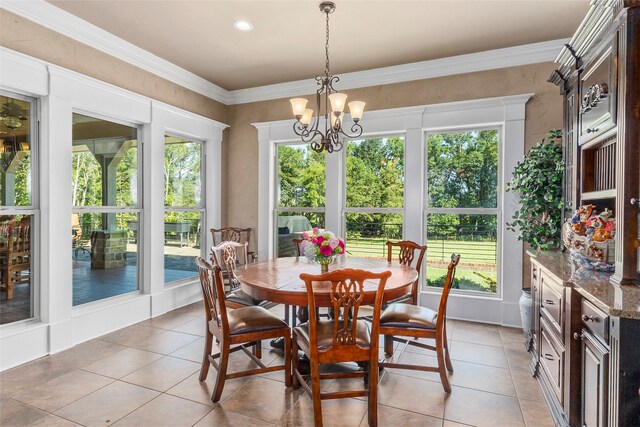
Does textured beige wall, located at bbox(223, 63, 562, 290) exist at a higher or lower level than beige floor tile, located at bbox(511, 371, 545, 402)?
higher

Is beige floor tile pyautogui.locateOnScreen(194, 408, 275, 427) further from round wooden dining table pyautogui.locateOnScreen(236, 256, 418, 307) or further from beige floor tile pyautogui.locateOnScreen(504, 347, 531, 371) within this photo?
beige floor tile pyautogui.locateOnScreen(504, 347, 531, 371)

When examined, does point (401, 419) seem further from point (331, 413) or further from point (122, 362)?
point (122, 362)

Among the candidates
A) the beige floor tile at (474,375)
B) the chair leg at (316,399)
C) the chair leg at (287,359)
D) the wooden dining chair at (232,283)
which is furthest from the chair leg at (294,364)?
the beige floor tile at (474,375)

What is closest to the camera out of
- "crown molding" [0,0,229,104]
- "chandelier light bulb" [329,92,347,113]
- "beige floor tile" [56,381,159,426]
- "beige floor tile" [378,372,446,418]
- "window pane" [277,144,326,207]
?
"beige floor tile" [56,381,159,426]

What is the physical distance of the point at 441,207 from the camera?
14.1 ft

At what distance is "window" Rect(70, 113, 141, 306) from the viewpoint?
3.54 meters

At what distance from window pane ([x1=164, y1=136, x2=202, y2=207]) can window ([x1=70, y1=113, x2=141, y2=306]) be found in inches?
16.0

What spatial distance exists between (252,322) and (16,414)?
60.5 inches

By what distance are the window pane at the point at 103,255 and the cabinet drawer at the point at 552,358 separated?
4015 millimetres

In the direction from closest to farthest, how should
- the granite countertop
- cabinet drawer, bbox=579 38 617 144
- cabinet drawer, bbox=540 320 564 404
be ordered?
the granite countertop, cabinet drawer, bbox=579 38 617 144, cabinet drawer, bbox=540 320 564 404

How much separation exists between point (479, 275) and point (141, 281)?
3926mm

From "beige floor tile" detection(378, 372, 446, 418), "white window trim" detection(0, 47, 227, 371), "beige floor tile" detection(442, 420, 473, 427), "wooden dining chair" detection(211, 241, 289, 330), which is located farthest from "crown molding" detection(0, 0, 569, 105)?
"beige floor tile" detection(442, 420, 473, 427)

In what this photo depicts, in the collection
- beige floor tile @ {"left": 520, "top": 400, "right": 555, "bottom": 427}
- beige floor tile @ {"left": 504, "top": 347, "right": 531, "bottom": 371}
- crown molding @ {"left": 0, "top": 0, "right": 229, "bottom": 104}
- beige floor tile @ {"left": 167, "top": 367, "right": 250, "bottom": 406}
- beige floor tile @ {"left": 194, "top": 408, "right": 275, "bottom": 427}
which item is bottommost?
beige floor tile @ {"left": 520, "top": 400, "right": 555, "bottom": 427}

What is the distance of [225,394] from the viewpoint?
2.49 meters
